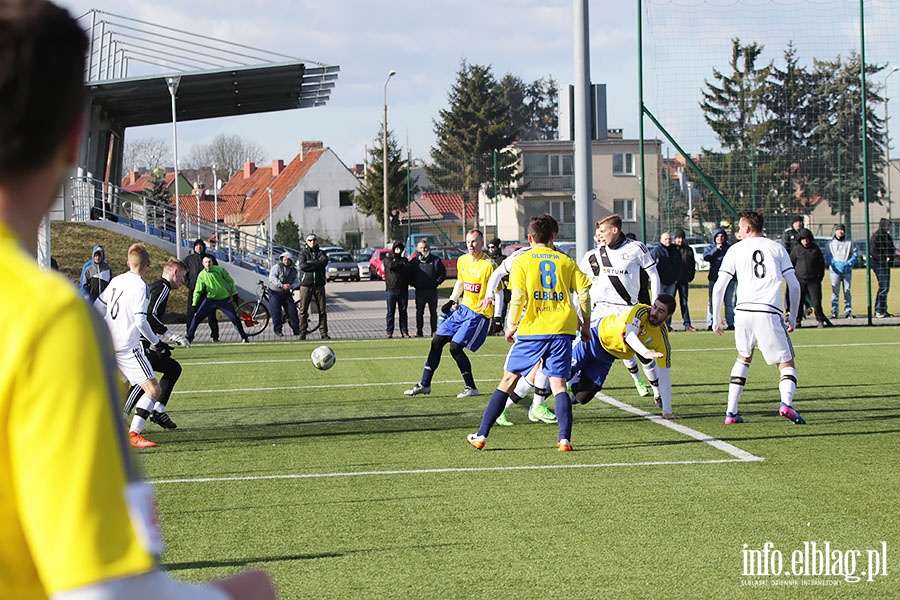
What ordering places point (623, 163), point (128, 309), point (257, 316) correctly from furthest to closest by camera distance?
point (623, 163), point (257, 316), point (128, 309)

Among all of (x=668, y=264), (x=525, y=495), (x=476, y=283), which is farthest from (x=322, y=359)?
(x=668, y=264)

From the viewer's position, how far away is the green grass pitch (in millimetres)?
5297

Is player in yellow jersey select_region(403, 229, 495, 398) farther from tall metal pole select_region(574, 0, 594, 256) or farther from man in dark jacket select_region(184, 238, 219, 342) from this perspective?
man in dark jacket select_region(184, 238, 219, 342)

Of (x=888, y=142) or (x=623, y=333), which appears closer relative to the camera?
(x=623, y=333)

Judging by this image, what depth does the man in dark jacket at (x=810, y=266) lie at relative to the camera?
20953 mm

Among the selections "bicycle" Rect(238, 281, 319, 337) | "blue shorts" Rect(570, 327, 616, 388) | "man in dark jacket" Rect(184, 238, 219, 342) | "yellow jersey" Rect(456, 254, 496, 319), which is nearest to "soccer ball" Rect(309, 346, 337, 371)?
"yellow jersey" Rect(456, 254, 496, 319)

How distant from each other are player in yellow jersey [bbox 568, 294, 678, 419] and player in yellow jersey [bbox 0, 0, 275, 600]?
9033 millimetres

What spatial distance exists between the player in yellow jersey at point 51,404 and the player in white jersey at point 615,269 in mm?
9788

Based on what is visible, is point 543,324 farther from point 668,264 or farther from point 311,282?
point 311,282

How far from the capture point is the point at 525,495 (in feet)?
23.3

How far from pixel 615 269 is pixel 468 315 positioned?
6.21 feet

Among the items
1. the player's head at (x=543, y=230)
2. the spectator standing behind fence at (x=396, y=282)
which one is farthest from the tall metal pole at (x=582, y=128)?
the spectator standing behind fence at (x=396, y=282)

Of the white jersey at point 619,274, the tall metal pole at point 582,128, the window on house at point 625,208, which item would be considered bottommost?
the white jersey at point 619,274

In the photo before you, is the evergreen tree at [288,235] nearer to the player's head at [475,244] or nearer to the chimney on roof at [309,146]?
the chimney on roof at [309,146]
